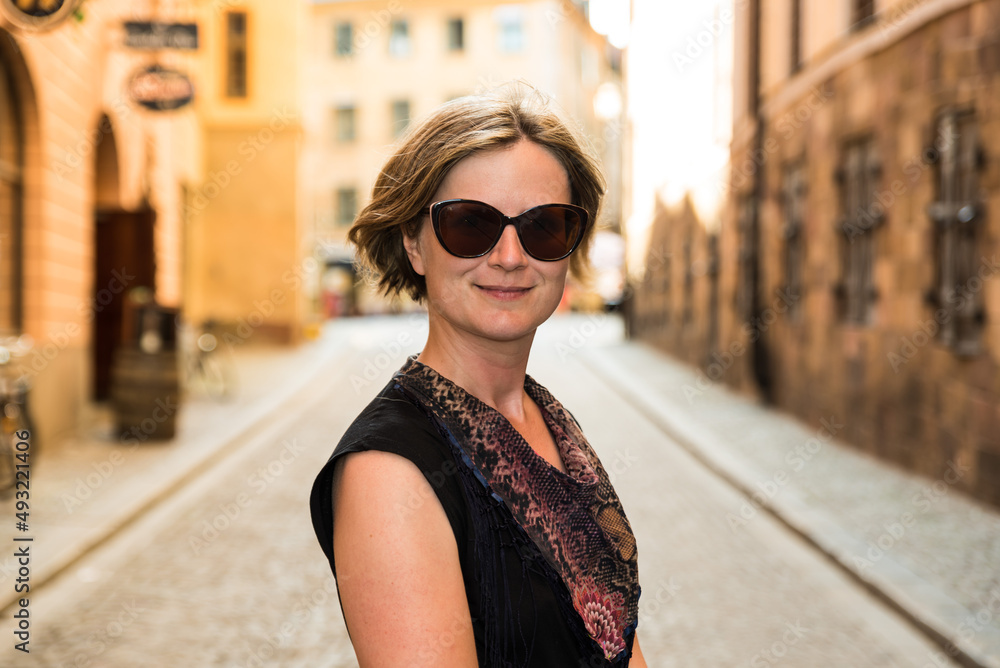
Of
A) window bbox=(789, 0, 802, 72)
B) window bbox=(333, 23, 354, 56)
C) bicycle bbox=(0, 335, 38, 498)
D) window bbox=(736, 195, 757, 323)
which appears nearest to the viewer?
bicycle bbox=(0, 335, 38, 498)

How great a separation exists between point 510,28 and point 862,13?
3563cm

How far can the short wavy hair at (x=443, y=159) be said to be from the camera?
1.53 m

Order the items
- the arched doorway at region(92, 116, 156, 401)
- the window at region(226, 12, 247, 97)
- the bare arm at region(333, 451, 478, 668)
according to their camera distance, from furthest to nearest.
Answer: the window at region(226, 12, 247, 97) → the arched doorway at region(92, 116, 156, 401) → the bare arm at region(333, 451, 478, 668)

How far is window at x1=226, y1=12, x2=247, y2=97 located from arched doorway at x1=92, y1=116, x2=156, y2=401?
10582 mm

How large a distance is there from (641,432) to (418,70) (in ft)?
118

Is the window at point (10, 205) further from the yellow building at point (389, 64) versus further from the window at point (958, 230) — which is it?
the yellow building at point (389, 64)

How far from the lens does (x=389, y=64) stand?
4544 cm

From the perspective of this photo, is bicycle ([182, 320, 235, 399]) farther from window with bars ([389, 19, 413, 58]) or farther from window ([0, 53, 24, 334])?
window with bars ([389, 19, 413, 58])

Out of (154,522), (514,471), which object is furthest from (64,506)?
(514,471)

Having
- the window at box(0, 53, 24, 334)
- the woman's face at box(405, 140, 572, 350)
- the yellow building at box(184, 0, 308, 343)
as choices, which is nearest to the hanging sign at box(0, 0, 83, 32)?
the window at box(0, 53, 24, 334)

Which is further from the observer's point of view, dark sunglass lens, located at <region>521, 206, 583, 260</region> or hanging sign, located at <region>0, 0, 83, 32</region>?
hanging sign, located at <region>0, 0, 83, 32</region>

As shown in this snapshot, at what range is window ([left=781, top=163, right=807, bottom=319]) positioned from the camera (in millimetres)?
12180

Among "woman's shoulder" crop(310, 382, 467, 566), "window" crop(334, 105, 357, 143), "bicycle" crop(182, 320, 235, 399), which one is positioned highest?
"window" crop(334, 105, 357, 143)

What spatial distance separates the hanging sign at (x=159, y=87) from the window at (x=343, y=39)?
118ft
